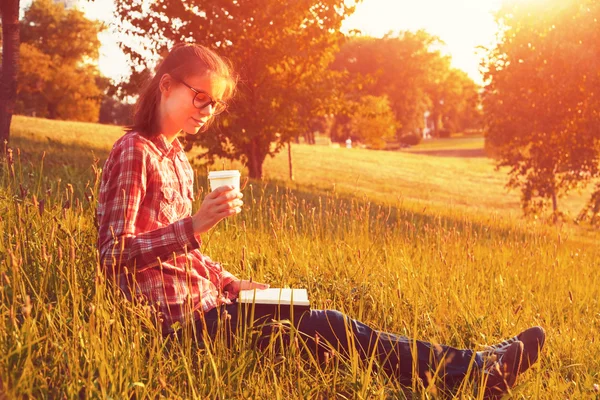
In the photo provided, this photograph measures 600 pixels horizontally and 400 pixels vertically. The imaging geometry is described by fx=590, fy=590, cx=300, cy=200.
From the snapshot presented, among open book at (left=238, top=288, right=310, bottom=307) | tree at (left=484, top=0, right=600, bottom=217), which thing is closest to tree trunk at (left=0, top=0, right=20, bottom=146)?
open book at (left=238, top=288, right=310, bottom=307)

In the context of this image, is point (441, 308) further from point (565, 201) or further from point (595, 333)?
point (565, 201)

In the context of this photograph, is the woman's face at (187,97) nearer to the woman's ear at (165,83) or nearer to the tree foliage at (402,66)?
the woman's ear at (165,83)

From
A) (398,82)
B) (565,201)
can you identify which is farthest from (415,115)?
(565,201)

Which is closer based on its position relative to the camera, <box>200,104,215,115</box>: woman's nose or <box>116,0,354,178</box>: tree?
<box>200,104,215,115</box>: woman's nose

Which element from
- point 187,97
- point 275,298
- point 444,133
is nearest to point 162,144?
point 187,97

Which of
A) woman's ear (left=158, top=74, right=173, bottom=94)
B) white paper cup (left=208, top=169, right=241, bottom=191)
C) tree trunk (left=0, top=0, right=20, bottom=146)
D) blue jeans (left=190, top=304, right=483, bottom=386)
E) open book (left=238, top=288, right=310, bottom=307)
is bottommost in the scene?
blue jeans (left=190, top=304, right=483, bottom=386)

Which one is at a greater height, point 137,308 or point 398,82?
point 398,82

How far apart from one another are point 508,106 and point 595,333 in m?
11.2

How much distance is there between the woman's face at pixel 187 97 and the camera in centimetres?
309

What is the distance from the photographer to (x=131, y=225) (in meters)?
2.76

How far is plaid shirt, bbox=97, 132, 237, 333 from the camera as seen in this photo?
2.72 meters

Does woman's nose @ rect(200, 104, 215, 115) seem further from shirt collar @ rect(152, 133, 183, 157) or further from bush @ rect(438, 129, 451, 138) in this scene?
bush @ rect(438, 129, 451, 138)

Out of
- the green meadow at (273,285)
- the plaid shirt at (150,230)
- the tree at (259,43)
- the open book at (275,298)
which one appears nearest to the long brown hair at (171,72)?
the plaid shirt at (150,230)

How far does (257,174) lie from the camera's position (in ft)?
47.0
